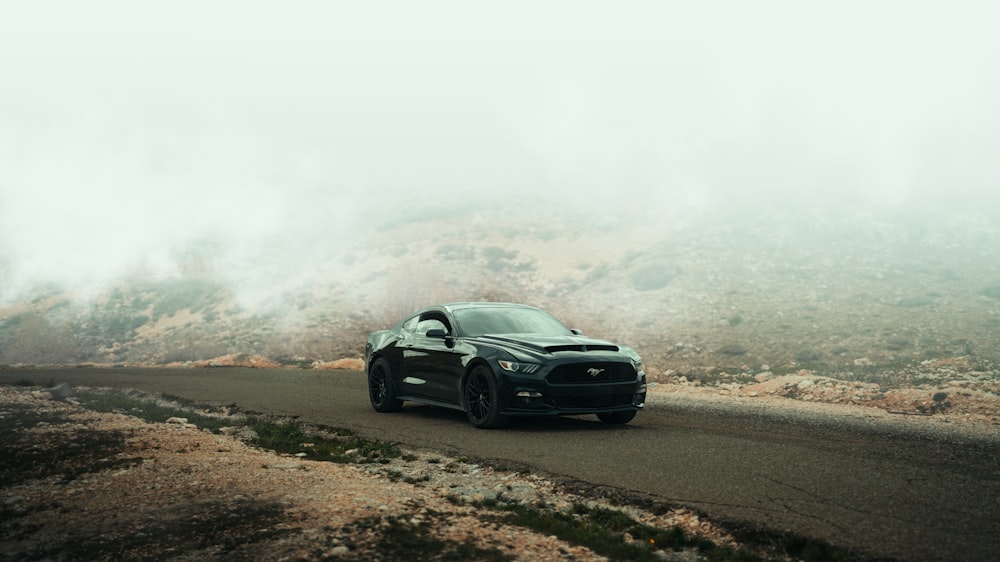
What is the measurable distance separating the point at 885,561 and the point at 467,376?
6.63 meters

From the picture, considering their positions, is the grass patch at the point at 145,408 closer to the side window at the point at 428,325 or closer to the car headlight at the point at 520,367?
the side window at the point at 428,325

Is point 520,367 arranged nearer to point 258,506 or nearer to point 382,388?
point 382,388

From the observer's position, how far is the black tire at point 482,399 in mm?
10914

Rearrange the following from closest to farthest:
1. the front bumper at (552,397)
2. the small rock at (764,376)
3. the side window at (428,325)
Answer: the front bumper at (552,397), the side window at (428,325), the small rock at (764,376)

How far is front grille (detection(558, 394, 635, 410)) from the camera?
1073cm

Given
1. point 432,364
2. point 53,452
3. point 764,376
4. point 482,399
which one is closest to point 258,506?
point 53,452

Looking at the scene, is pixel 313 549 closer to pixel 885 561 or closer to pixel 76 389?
pixel 885 561

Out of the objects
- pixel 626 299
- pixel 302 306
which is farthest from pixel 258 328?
pixel 626 299

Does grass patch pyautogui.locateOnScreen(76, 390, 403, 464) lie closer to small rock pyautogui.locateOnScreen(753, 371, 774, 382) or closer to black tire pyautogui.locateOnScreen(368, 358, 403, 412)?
black tire pyautogui.locateOnScreen(368, 358, 403, 412)

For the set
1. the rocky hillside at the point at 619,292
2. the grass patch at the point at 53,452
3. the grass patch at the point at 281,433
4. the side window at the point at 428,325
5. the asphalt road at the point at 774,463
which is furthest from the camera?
the rocky hillside at the point at 619,292

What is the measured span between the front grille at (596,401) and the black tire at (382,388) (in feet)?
11.1

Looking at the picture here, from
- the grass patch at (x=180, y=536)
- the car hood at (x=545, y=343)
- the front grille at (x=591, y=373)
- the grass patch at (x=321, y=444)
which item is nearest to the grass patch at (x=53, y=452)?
the grass patch at (x=321, y=444)

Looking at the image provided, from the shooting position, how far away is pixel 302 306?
40.2 metres

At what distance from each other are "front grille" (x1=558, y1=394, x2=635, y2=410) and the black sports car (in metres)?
0.01
